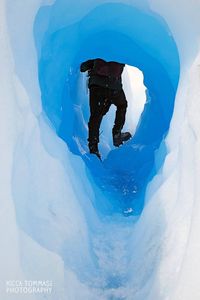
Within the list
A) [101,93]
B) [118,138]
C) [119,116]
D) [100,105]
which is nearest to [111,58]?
[101,93]

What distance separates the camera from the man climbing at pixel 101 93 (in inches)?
177

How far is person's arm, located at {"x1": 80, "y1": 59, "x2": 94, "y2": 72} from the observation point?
4.48m

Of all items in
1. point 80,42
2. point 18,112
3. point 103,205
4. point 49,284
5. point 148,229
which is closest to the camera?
point 49,284

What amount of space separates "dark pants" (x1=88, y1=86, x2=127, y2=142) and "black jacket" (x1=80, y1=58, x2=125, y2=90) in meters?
0.06

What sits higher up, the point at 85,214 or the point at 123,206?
the point at 85,214

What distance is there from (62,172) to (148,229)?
25.8 inches

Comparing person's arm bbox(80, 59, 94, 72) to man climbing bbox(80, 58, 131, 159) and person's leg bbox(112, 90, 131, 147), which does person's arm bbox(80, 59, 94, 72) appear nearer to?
man climbing bbox(80, 58, 131, 159)

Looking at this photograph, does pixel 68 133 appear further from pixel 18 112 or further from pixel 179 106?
pixel 18 112

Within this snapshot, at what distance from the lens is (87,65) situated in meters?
4.51

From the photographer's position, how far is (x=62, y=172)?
290 cm

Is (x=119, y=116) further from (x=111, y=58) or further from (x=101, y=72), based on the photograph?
(x=111, y=58)

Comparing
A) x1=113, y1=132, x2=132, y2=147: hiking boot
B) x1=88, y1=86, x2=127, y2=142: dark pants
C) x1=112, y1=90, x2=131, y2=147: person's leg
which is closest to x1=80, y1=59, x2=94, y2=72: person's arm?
x1=88, y1=86, x2=127, y2=142: dark pants

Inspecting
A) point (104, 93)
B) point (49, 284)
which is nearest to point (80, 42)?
point (104, 93)

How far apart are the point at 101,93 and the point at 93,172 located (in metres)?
0.80
